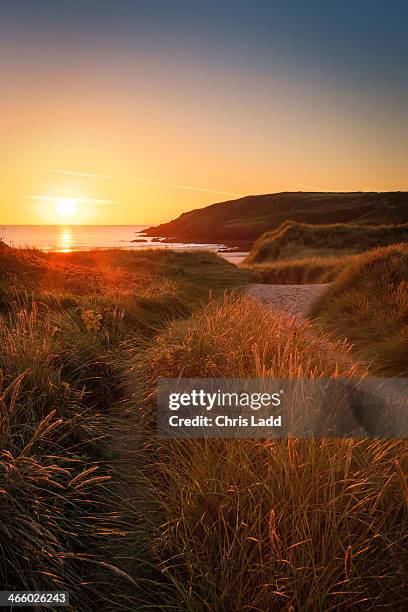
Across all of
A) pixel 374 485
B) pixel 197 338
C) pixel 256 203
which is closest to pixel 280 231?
pixel 197 338

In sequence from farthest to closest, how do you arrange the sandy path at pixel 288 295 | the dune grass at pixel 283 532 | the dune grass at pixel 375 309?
1. the sandy path at pixel 288 295
2. the dune grass at pixel 375 309
3. the dune grass at pixel 283 532

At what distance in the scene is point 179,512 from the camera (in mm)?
2730

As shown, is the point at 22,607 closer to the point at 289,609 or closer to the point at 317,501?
the point at 289,609

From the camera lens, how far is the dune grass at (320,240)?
32500mm

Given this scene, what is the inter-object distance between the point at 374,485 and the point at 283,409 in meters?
0.92

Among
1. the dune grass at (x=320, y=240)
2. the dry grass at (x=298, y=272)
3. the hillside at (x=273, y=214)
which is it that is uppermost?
the hillside at (x=273, y=214)

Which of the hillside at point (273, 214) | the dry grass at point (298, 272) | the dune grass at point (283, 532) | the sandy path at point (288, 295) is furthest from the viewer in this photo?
the hillside at point (273, 214)

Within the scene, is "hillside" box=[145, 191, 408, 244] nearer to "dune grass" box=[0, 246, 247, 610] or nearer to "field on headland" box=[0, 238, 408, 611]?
"dune grass" box=[0, 246, 247, 610]

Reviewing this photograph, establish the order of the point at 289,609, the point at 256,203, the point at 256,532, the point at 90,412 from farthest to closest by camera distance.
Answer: the point at 256,203, the point at 90,412, the point at 256,532, the point at 289,609
